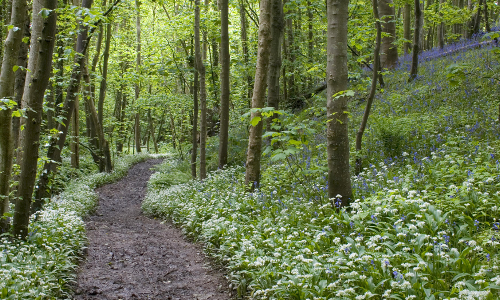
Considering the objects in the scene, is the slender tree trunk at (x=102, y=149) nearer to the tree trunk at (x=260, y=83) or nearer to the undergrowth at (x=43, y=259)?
the undergrowth at (x=43, y=259)

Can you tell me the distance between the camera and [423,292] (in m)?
2.94

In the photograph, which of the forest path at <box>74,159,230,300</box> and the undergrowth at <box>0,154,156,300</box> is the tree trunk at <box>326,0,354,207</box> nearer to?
the forest path at <box>74,159,230,300</box>

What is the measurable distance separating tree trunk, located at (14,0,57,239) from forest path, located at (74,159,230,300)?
1.37 m

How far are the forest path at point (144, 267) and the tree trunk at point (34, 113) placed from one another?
4.48ft

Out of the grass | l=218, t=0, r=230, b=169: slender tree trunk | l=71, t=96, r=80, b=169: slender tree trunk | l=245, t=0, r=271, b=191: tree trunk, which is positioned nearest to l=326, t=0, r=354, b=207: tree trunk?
the grass

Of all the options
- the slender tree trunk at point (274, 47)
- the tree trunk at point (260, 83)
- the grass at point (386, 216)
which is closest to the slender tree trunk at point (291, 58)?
the slender tree trunk at point (274, 47)

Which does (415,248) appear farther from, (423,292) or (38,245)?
(38,245)

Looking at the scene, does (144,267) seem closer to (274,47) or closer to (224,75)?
(224,75)

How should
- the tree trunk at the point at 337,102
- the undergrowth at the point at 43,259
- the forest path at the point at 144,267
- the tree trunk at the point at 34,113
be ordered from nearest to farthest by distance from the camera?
the undergrowth at the point at 43,259, the tree trunk at the point at 34,113, the forest path at the point at 144,267, the tree trunk at the point at 337,102

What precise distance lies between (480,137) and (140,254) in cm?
716

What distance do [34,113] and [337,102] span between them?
4482 millimetres

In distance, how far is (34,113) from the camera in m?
4.91

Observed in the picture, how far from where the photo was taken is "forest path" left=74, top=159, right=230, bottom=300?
4.92 meters

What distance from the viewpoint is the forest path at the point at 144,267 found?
4.92 meters
